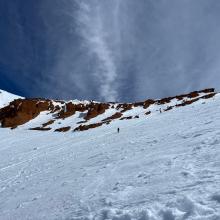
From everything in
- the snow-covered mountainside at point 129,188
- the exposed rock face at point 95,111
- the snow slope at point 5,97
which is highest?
the snow slope at point 5,97

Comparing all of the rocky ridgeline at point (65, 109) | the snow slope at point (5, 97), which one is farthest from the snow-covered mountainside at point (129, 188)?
the snow slope at point (5, 97)

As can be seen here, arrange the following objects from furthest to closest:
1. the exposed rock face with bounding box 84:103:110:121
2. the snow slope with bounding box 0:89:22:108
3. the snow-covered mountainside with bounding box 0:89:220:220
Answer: the snow slope with bounding box 0:89:22:108
the exposed rock face with bounding box 84:103:110:121
the snow-covered mountainside with bounding box 0:89:220:220

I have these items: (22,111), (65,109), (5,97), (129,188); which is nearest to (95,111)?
(65,109)

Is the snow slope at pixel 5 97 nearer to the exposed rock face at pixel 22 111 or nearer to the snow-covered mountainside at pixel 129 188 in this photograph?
the exposed rock face at pixel 22 111

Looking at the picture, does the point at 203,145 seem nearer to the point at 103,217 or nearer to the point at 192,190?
the point at 192,190

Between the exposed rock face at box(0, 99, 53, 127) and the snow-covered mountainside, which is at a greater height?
the exposed rock face at box(0, 99, 53, 127)

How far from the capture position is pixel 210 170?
32.6ft

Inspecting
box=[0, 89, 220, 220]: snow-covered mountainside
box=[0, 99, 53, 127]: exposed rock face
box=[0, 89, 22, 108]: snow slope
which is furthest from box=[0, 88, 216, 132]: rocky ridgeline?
box=[0, 89, 220, 220]: snow-covered mountainside

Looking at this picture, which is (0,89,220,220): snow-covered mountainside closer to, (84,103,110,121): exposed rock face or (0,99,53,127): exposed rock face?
(84,103,110,121): exposed rock face

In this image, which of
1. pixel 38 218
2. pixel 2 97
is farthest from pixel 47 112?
pixel 38 218

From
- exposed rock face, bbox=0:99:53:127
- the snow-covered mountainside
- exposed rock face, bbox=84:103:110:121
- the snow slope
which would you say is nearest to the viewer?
the snow-covered mountainside

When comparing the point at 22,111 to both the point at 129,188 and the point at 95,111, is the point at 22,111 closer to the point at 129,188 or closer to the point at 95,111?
the point at 95,111

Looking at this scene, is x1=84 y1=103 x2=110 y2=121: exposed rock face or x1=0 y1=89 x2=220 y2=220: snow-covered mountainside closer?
x1=0 y1=89 x2=220 y2=220: snow-covered mountainside

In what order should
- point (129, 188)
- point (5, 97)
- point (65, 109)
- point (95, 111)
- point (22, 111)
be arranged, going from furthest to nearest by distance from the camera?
point (5, 97)
point (22, 111)
point (65, 109)
point (95, 111)
point (129, 188)
